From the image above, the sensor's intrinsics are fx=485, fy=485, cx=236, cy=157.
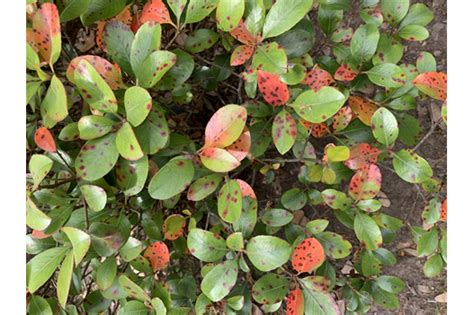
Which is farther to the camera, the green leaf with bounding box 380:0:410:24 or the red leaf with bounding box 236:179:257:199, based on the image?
the green leaf with bounding box 380:0:410:24

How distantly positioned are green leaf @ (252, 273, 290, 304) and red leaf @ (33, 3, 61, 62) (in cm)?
56

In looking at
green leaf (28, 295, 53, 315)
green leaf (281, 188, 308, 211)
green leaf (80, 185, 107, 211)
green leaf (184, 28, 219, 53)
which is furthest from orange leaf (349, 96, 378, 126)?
green leaf (28, 295, 53, 315)

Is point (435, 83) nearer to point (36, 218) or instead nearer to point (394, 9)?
point (394, 9)

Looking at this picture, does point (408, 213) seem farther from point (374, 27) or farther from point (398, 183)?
point (374, 27)

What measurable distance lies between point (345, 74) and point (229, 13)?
1.07 ft

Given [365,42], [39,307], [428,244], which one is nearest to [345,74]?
[365,42]

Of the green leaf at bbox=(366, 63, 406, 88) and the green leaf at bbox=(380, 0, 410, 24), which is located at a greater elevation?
the green leaf at bbox=(380, 0, 410, 24)

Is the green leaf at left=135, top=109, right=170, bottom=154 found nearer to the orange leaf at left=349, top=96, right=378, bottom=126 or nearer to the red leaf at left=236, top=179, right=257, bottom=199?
the red leaf at left=236, top=179, right=257, bottom=199

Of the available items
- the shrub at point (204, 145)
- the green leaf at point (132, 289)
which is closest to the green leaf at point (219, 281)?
the shrub at point (204, 145)

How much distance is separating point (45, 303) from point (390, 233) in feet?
2.49

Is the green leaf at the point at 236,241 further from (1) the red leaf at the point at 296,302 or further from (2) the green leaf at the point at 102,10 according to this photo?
(2) the green leaf at the point at 102,10

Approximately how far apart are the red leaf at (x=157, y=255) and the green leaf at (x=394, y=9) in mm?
674

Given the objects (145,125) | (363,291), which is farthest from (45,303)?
(363,291)

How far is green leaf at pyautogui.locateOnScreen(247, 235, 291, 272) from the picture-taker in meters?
0.83
